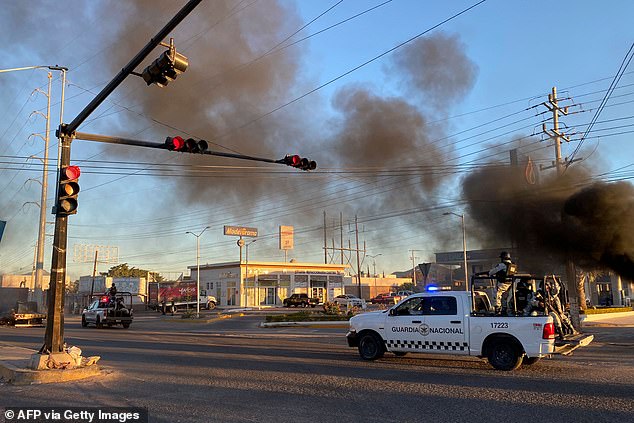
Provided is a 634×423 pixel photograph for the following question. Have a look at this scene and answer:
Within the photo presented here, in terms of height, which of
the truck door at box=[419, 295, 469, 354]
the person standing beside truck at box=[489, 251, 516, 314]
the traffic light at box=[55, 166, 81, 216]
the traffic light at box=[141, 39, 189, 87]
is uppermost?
the traffic light at box=[141, 39, 189, 87]

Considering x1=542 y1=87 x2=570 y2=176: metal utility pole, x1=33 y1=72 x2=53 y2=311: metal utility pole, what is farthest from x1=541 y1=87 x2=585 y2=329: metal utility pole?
x1=33 y1=72 x2=53 y2=311: metal utility pole

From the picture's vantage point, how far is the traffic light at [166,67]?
25.3ft

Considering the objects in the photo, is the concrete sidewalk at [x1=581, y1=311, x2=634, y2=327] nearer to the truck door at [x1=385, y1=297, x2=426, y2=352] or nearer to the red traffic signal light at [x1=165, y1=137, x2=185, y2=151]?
the truck door at [x1=385, y1=297, x2=426, y2=352]

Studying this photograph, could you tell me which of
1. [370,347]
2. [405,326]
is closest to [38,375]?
[370,347]

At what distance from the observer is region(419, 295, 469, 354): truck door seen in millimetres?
9758

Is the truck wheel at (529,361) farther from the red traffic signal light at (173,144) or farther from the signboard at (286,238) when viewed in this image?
the signboard at (286,238)

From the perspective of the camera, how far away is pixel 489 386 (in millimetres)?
7781

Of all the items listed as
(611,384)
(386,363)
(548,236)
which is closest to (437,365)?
(386,363)

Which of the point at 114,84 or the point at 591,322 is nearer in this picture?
the point at 114,84

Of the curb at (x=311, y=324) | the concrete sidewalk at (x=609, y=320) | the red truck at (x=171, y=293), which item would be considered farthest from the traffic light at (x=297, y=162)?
the red truck at (x=171, y=293)

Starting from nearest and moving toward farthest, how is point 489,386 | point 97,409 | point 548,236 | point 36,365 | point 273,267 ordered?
point 97,409 < point 489,386 < point 36,365 < point 548,236 < point 273,267

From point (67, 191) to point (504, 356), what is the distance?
29.1ft

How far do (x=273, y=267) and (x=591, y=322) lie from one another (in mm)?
39624

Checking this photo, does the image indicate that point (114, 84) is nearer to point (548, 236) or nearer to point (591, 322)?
point (548, 236)
